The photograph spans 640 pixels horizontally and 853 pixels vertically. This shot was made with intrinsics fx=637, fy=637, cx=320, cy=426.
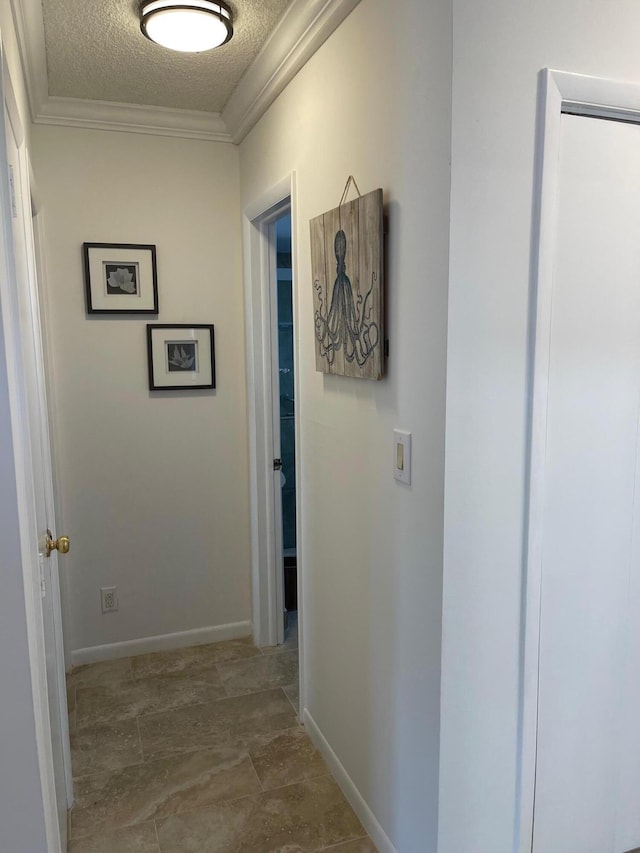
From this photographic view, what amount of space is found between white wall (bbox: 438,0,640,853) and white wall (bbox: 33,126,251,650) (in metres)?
1.79

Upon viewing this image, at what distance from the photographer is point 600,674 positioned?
5.32 feet

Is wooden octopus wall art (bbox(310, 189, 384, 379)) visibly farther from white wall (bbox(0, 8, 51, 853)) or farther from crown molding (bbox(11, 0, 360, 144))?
white wall (bbox(0, 8, 51, 853))

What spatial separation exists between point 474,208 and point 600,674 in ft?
3.91

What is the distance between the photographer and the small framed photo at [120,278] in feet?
8.83

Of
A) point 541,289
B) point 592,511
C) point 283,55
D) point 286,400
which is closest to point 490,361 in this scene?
point 541,289

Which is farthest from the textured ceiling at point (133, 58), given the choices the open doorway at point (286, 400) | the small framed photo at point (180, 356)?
the open doorway at point (286, 400)

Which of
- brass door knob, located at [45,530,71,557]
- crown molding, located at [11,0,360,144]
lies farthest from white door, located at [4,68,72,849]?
crown molding, located at [11,0,360,144]

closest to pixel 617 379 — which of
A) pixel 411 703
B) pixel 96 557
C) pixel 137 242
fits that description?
pixel 411 703

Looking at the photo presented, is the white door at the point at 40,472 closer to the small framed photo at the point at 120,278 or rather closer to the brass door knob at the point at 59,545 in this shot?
the brass door knob at the point at 59,545

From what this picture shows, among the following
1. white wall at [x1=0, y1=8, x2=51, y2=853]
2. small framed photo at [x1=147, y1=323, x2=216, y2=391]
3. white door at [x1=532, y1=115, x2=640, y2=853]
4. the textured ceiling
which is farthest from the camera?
small framed photo at [x1=147, y1=323, x2=216, y2=391]

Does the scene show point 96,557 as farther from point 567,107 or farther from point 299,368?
point 567,107

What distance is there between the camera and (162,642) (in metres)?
3.02

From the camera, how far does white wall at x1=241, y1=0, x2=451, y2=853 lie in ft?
4.55

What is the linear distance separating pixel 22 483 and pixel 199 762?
1502mm
